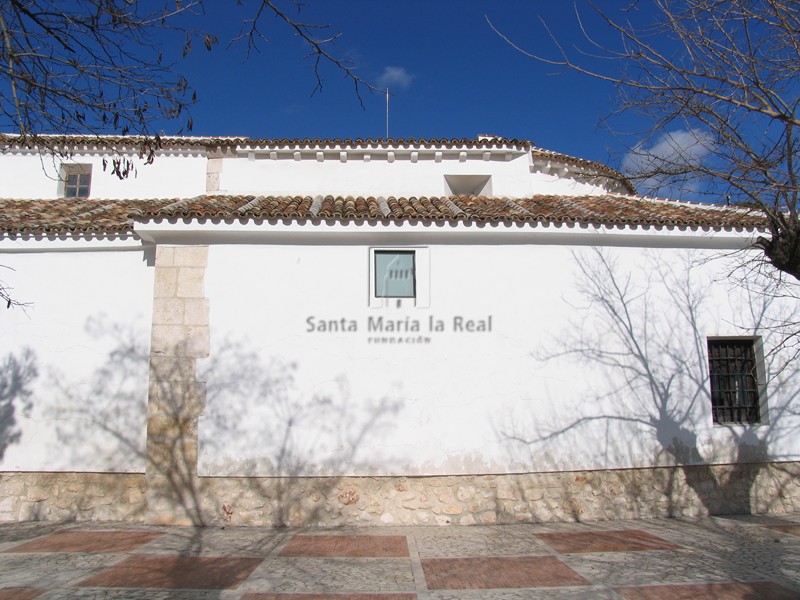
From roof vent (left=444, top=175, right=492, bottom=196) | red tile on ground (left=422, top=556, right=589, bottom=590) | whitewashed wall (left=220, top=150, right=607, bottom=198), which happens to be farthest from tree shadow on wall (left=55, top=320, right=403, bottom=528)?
roof vent (left=444, top=175, right=492, bottom=196)

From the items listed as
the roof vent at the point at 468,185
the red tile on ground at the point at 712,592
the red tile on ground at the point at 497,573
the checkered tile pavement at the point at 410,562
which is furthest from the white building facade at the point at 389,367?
the roof vent at the point at 468,185

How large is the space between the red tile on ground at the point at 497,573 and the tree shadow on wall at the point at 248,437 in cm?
169

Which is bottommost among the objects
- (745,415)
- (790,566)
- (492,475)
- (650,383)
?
(790,566)

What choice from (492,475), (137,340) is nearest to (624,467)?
(492,475)

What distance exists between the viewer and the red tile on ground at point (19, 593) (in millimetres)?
4160

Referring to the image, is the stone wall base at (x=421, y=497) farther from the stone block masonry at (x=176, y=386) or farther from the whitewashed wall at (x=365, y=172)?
the whitewashed wall at (x=365, y=172)

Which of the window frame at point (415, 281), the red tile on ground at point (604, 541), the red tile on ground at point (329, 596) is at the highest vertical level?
the window frame at point (415, 281)

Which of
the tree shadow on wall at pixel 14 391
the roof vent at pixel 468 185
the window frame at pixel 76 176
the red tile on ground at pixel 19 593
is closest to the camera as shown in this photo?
the red tile on ground at pixel 19 593

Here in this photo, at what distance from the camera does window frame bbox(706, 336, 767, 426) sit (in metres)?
7.18

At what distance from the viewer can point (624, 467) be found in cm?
672

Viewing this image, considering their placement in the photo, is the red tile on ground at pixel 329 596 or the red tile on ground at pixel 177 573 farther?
the red tile on ground at pixel 177 573

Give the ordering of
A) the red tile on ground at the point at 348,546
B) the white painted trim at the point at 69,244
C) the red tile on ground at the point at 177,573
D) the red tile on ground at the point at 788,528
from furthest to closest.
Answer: the white painted trim at the point at 69,244 < the red tile on ground at the point at 788,528 < the red tile on ground at the point at 348,546 < the red tile on ground at the point at 177,573

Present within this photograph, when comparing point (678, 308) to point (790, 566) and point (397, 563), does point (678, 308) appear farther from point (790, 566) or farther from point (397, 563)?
point (397, 563)

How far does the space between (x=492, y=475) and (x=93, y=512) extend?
16.9ft
